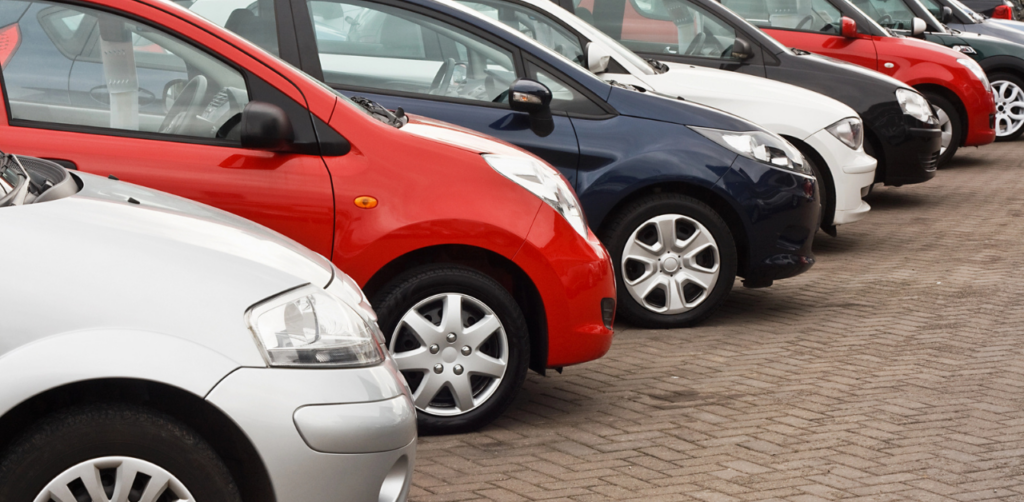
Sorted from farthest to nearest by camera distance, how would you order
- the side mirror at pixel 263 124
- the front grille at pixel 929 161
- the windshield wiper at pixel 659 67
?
the front grille at pixel 929 161 < the windshield wiper at pixel 659 67 < the side mirror at pixel 263 124

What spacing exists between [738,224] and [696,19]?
10.2 feet

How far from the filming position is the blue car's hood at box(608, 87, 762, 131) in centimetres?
620

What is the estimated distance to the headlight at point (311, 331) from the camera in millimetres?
2766

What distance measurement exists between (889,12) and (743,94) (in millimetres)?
6052

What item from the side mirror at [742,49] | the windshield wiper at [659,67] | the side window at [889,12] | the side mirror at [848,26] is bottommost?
the windshield wiper at [659,67]

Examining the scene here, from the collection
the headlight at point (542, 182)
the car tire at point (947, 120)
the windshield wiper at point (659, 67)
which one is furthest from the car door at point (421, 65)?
the car tire at point (947, 120)

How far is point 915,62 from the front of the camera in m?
11.6

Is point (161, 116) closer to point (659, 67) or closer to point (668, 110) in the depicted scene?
point (668, 110)

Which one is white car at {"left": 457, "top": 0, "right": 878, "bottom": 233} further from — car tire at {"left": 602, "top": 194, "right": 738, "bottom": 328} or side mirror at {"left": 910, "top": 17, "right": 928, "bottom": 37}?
side mirror at {"left": 910, "top": 17, "right": 928, "bottom": 37}

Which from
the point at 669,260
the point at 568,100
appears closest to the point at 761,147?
the point at 669,260

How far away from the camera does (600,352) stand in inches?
185

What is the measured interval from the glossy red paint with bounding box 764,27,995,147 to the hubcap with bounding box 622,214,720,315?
17.3ft

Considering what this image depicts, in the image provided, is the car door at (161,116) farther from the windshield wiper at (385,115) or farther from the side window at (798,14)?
the side window at (798,14)

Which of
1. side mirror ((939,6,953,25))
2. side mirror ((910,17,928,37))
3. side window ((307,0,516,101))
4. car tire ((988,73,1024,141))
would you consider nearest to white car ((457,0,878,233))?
side window ((307,0,516,101))
